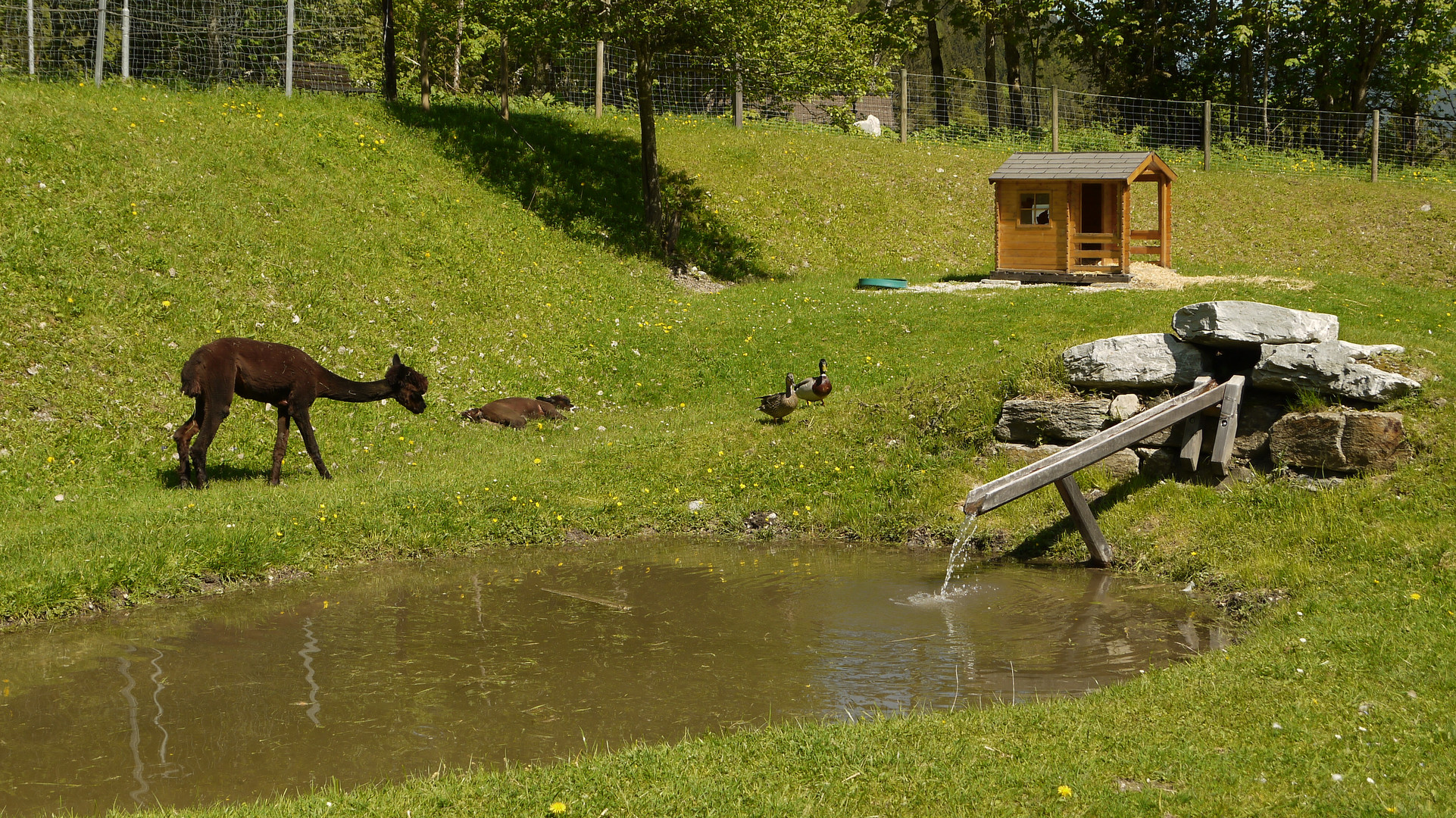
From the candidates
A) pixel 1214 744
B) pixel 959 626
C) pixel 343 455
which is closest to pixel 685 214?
pixel 343 455

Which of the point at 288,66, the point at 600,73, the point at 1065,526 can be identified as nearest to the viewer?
the point at 1065,526

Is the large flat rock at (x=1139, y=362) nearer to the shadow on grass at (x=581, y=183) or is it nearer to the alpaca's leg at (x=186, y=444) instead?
the alpaca's leg at (x=186, y=444)

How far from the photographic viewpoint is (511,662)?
7762 mm

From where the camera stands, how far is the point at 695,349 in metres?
19.2

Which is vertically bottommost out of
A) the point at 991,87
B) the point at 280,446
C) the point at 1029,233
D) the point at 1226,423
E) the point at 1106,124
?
the point at 280,446

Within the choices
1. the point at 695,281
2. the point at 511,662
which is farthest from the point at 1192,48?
the point at 511,662

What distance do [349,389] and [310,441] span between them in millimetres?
870

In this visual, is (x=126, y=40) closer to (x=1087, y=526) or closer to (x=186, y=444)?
(x=186, y=444)

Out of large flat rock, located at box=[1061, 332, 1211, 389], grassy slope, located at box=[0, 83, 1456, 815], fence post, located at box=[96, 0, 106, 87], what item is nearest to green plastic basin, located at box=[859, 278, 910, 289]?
grassy slope, located at box=[0, 83, 1456, 815]

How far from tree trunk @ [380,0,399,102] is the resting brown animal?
12559 mm

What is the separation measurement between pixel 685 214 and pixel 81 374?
1576cm

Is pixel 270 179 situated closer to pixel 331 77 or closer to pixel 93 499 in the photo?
pixel 331 77

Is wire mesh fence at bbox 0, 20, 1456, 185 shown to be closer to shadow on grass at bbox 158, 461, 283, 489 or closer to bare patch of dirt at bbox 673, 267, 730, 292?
bare patch of dirt at bbox 673, 267, 730, 292

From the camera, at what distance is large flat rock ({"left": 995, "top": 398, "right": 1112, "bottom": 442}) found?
12055 mm
